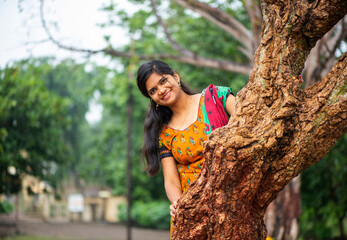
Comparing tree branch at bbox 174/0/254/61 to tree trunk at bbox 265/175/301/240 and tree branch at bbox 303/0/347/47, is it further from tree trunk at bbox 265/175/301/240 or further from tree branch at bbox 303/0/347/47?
tree branch at bbox 303/0/347/47

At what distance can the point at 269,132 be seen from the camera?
1.93 metres

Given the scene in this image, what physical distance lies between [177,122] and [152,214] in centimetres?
1652

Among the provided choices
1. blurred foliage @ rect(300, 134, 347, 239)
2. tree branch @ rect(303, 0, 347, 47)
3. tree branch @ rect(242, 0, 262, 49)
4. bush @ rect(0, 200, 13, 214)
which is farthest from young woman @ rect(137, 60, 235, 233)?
bush @ rect(0, 200, 13, 214)

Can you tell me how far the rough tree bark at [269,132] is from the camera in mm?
1906

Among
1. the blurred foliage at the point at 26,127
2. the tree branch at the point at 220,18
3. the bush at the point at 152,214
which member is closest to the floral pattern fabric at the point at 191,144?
the tree branch at the point at 220,18

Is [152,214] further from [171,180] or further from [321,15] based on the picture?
[321,15]

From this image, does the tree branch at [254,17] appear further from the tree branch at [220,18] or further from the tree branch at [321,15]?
the tree branch at [321,15]

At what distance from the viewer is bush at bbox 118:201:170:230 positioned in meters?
18.3

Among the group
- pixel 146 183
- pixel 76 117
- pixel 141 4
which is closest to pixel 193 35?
pixel 141 4

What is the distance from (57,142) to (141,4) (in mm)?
5437

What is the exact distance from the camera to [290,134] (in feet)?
6.58

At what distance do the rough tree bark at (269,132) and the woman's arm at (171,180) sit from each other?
17.7 inches

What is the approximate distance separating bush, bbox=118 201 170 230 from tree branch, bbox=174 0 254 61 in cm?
1156

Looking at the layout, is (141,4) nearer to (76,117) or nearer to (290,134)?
(290,134)
